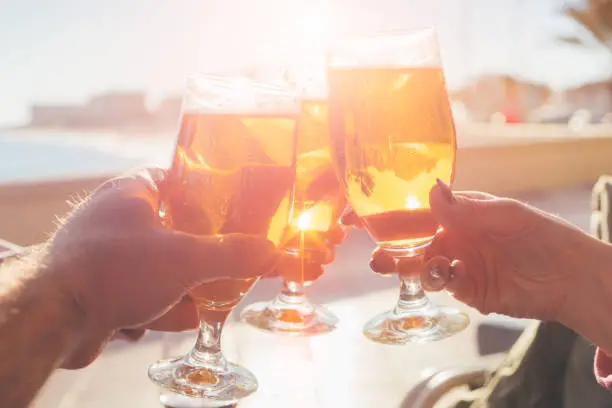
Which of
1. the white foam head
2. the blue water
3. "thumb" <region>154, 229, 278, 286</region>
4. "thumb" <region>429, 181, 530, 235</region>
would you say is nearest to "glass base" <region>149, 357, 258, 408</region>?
"thumb" <region>154, 229, 278, 286</region>

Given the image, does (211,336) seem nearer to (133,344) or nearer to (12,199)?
(133,344)

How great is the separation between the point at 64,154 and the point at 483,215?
9.53 ft

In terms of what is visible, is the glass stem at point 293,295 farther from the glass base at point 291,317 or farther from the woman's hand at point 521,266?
the woman's hand at point 521,266

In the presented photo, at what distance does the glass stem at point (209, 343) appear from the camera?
89 cm

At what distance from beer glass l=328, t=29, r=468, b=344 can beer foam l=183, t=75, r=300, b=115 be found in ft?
0.49

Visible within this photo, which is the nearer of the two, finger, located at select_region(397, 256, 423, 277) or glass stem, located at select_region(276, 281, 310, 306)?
finger, located at select_region(397, 256, 423, 277)

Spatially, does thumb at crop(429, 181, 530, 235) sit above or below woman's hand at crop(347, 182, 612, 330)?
above

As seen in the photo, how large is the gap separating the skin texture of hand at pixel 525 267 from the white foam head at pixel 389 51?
8.4 inches

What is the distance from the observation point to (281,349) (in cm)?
127

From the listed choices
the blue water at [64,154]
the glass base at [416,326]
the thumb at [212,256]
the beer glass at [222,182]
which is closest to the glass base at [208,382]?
the beer glass at [222,182]

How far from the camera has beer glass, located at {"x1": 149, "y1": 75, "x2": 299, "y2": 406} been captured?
88cm

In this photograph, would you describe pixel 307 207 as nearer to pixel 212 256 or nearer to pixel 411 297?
pixel 411 297

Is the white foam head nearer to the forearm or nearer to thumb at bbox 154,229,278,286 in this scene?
thumb at bbox 154,229,278,286

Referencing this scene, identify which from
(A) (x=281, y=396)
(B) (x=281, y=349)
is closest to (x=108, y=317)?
(A) (x=281, y=396)
